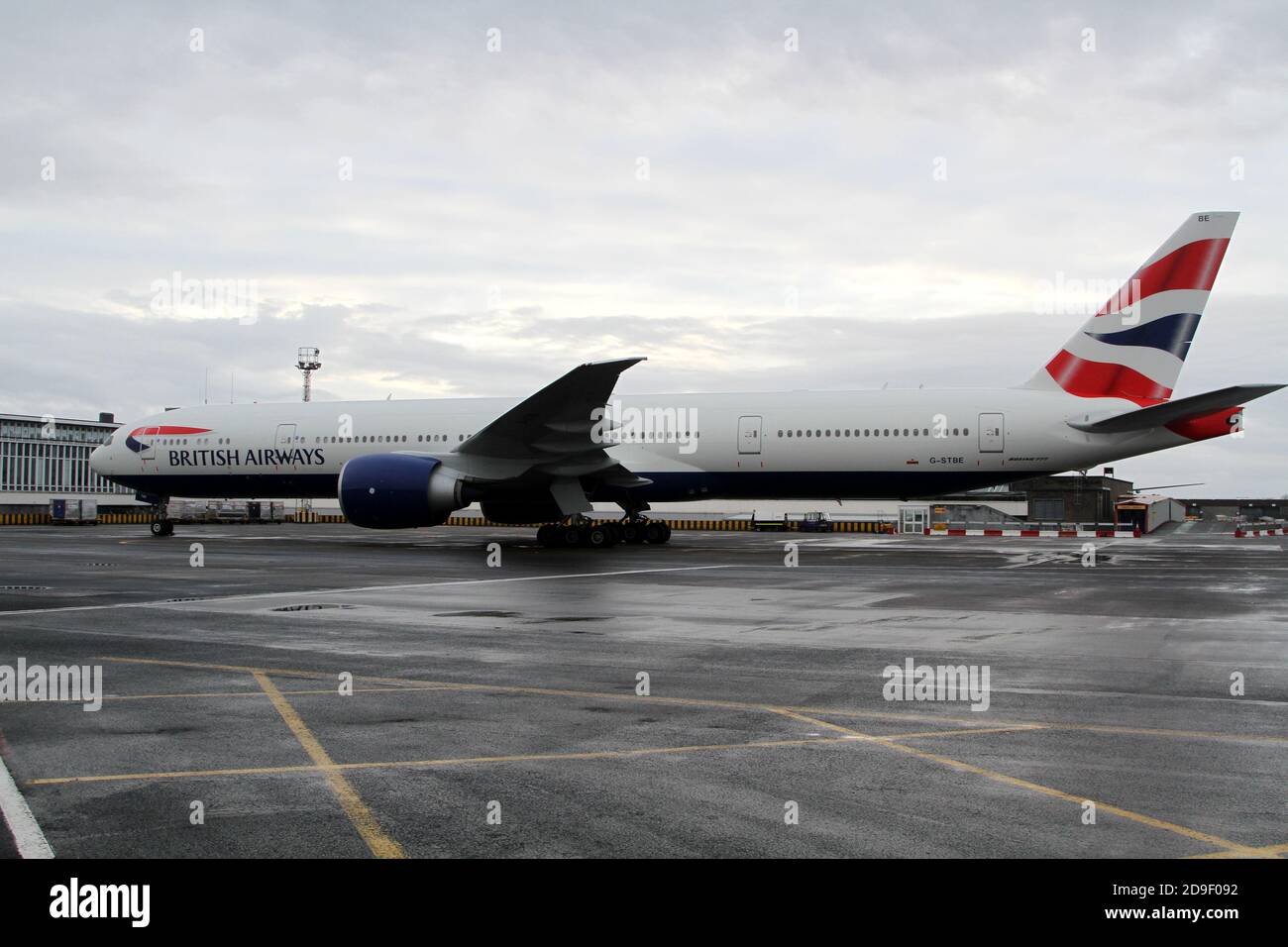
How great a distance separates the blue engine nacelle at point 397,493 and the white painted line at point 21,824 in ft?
69.4

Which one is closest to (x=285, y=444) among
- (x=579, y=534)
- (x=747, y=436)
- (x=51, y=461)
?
(x=579, y=534)

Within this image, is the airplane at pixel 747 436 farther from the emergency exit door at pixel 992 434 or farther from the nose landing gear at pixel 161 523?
the nose landing gear at pixel 161 523

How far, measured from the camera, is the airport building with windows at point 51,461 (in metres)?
90.1

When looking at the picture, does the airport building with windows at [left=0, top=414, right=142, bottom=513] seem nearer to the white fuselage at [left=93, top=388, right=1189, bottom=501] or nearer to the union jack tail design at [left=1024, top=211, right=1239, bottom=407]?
the white fuselage at [left=93, top=388, right=1189, bottom=501]

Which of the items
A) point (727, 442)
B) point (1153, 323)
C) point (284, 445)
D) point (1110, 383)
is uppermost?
point (1153, 323)

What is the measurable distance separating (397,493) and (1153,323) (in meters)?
20.3

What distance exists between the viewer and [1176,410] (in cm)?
2578

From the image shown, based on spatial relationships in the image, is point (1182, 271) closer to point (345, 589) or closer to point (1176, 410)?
point (1176, 410)

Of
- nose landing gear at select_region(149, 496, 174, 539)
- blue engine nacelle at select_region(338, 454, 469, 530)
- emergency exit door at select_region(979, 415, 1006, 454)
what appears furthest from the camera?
nose landing gear at select_region(149, 496, 174, 539)

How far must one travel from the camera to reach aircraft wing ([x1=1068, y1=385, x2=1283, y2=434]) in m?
23.3

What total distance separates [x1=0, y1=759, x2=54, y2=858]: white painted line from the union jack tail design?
27832 millimetres

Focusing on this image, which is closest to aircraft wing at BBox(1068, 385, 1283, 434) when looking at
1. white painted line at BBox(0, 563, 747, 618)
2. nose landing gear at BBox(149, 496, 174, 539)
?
white painted line at BBox(0, 563, 747, 618)
